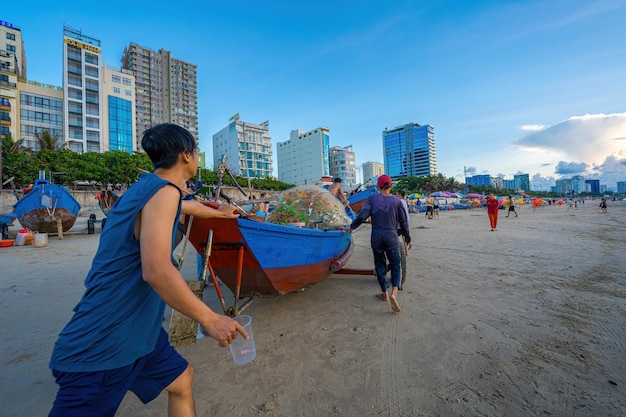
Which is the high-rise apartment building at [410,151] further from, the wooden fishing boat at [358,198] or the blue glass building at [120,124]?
the wooden fishing boat at [358,198]

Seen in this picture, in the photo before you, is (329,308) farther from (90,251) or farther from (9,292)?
(90,251)

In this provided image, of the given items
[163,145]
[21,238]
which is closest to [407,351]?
[163,145]

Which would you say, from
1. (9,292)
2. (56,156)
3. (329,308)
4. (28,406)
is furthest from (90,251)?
(56,156)


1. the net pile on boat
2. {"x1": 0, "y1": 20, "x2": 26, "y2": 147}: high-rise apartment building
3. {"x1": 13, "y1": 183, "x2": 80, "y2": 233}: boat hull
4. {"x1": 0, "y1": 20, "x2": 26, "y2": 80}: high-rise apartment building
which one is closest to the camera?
the net pile on boat

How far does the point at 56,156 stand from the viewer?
1087 inches

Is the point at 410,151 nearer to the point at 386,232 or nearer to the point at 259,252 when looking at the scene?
the point at 386,232

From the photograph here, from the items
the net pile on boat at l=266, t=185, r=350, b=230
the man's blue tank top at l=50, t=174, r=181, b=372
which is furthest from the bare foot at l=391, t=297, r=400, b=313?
the man's blue tank top at l=50, t=174, r=181, b=372

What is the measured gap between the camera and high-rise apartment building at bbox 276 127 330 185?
284ft

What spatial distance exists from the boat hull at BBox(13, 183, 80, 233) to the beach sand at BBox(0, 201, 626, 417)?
764cm

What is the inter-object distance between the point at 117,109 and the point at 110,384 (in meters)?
62.4

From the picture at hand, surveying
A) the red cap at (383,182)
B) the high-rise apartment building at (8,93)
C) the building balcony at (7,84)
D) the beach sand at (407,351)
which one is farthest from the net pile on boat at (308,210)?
the building balcony at (7,84)

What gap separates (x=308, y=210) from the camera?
428cm

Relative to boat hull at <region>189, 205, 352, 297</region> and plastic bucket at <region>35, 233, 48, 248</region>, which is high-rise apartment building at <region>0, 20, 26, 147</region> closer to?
plastic bucket at <region>35, 233, 48, 248</region>

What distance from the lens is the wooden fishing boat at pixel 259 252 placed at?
113 inches
